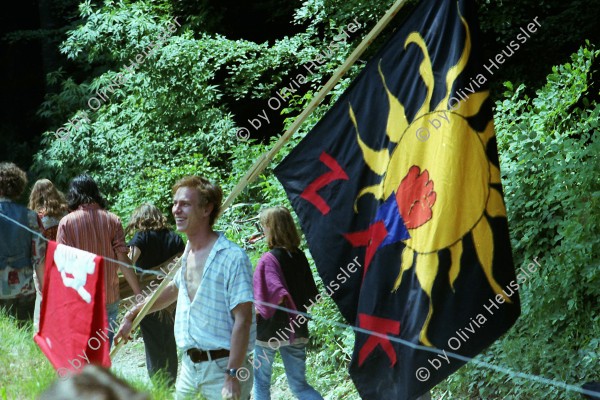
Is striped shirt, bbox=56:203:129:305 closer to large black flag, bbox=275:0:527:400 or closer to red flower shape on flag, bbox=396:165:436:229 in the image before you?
large black flag, bbox=275:0:527:400

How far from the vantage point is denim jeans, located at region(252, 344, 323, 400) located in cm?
659

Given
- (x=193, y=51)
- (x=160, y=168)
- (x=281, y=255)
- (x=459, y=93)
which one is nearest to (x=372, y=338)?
(x=459, y=93)

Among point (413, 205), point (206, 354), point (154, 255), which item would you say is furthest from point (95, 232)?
point (413, 205)

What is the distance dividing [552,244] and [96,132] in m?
9.46

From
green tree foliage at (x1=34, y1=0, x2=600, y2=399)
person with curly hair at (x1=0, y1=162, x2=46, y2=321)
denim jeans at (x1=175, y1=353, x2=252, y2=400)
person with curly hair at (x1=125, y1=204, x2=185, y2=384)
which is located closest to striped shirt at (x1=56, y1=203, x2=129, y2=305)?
person with curly hair at (x1=125, y1=204, x2=185, y2=384)

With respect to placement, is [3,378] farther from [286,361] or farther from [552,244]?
[552,244]

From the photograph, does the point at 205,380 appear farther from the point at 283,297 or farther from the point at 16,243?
the point at 16,243

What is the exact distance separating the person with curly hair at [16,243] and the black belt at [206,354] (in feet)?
9.24

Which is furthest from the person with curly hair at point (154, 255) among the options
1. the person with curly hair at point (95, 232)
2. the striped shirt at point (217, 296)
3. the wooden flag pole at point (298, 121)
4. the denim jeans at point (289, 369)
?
the striped shirt at point (217, 296)

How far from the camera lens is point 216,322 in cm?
469

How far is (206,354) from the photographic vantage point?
15.5 feet

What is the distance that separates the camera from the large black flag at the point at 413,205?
4738mm

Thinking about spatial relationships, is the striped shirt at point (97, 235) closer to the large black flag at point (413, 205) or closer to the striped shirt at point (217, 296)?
the striped shirt at point (217, 296)

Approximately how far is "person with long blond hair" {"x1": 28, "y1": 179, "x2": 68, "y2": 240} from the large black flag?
11.4ft
